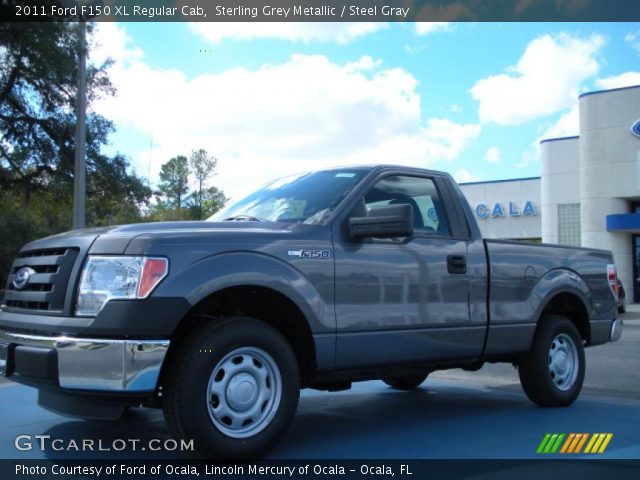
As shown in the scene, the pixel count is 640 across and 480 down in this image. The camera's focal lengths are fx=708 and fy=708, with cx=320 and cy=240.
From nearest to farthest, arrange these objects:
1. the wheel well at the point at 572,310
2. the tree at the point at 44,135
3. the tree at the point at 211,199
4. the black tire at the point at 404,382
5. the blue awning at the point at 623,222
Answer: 1. the wheel well at the point at 572,310
2. the black tire at the point at 404,382
3. the tree at the point at 44,135
4. the blue awning at the point at 623,222
5. the tree at the point at 211,199

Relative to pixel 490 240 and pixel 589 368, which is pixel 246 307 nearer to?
pixel 490 240

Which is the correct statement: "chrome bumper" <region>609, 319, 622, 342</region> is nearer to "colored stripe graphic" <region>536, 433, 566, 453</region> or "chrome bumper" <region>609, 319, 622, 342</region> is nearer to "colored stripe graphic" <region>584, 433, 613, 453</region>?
"colored stripe graphic" <region>584, 433, 613, 453</region>

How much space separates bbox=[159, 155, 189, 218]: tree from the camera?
6444 cm

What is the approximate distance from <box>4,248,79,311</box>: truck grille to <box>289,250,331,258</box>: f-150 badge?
4.37 feet

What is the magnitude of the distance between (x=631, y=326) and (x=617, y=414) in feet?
41.6

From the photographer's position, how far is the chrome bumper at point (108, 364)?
3865 millimetres

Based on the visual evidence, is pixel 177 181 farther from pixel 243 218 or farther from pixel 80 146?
pixel 243 218

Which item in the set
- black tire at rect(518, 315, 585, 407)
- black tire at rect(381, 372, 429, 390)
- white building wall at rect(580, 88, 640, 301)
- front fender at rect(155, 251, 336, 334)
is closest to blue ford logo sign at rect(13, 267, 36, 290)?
front fender at rect(155, 251, 336, 334)

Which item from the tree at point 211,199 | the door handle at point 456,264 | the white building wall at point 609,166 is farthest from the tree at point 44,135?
the tree at point 211,199

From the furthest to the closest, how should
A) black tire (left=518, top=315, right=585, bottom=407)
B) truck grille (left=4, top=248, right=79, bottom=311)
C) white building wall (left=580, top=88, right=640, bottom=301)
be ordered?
white building wall (left=580, top=88, right=640, bottom=301), black tire (left=518, top=315, right=585, bottom=407), truck grille (left=4, top=248, right=79, bottom=311)

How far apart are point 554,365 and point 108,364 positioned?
4.26m

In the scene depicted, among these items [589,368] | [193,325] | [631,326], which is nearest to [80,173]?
[589,368]

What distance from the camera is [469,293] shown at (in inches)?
222

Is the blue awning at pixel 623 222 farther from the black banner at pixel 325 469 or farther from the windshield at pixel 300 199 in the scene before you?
the black banner at pixel 325 469
